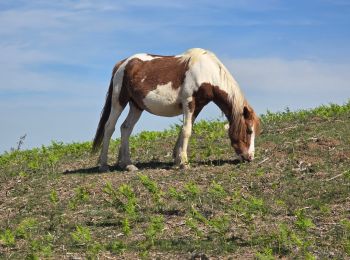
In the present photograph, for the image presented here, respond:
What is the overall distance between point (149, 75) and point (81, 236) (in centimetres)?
444

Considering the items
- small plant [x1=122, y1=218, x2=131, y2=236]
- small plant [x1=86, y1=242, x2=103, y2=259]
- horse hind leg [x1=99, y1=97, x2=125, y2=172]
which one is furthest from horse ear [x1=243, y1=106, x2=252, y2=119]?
small plant [x1=86, y1=242, x2=103, y2=259]

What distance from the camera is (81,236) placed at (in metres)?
8.69

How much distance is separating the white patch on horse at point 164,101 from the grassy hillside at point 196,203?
967 millimetres

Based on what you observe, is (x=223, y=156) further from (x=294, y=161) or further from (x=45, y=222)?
(x=45, y=222)

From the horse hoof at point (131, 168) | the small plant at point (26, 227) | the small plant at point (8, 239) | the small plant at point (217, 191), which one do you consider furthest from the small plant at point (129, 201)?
the horse hoof at point (131, 168)

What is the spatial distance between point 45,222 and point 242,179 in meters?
3.10

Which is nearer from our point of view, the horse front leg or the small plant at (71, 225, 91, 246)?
the small plant at (71, 225, 91, 246)

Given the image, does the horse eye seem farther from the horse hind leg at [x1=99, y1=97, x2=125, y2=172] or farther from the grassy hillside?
the horse hind leg at [x1=99, y1=97, x2=125, y2=172]

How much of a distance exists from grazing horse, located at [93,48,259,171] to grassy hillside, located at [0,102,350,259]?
0.41 metres

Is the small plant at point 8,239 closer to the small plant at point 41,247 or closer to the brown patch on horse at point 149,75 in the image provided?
the small plant at point 41,247

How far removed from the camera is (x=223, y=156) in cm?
1283

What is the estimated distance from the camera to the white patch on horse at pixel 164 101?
12.1 meters

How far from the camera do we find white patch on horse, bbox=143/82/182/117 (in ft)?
39.8

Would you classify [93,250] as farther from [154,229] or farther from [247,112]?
[247,112]
